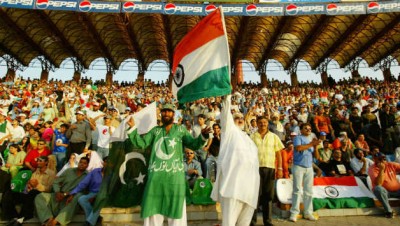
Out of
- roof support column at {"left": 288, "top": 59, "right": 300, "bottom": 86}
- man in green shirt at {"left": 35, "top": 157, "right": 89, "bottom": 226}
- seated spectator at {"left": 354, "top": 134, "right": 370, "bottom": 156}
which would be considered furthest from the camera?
roof support column at {"left": 288, "top": 59, "right": 300, "bottom": 86}

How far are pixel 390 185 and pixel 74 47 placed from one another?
27.3 meters

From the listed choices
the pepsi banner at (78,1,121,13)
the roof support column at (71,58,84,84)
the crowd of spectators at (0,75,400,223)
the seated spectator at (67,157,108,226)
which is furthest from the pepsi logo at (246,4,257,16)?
the roof support column at (71,58,84,84)

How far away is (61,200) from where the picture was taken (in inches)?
235

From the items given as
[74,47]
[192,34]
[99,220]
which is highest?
[74,47]

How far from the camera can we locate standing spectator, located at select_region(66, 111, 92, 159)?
25.7 feet

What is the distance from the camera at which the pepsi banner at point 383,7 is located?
17250 mm

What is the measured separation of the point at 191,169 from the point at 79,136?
2.80 metres

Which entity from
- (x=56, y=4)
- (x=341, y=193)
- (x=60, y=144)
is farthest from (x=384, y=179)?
(x=56, y=4)

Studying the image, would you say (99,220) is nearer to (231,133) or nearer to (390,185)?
(231,133)

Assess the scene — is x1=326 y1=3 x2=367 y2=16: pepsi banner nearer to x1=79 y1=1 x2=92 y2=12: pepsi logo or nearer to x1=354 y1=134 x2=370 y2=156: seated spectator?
x1=354 y1=134 x2=370 y2=156: seated spectator

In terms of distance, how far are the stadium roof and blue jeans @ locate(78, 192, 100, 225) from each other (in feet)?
57.2

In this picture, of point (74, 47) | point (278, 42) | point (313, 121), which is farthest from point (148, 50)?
point (313, 121)

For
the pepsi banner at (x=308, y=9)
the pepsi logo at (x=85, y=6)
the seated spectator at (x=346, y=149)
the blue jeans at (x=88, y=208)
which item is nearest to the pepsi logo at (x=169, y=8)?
the pepsi logo at (x=85, y=6)

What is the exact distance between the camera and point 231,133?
4.38 m
